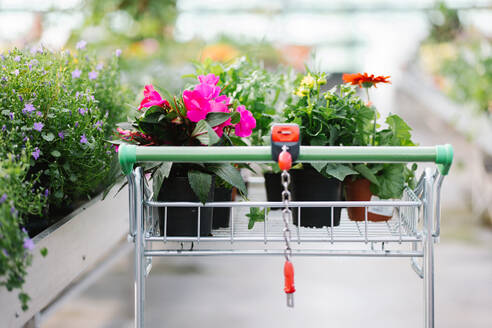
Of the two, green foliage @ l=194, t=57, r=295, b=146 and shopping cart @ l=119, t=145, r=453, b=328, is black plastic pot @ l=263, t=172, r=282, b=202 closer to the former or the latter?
green foliage @ l=194, t=57, r=295, b=146

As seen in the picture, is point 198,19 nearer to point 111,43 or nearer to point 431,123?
point 111,43

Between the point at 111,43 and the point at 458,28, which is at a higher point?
the point at 458,28

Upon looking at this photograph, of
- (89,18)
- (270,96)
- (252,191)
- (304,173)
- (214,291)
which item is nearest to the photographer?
(304,173)

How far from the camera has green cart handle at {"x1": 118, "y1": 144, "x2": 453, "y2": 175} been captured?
2.36ft

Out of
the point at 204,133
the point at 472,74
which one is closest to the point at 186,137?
the point at 204,133

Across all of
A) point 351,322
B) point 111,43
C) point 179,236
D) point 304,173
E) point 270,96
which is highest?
point 111,43

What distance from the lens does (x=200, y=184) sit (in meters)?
0.82

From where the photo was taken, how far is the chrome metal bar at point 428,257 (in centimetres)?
76

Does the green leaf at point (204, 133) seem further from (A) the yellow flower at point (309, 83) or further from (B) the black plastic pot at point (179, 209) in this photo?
(A) the yellow flower at point (309, 83)

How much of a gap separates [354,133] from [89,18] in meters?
2.16

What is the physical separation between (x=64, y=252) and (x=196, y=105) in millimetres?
405

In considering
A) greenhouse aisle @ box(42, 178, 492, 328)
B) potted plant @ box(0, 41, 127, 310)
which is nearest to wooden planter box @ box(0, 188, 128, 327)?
potted plant @ box(0, 41, 127, 310)

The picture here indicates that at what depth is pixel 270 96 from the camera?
1.23 metres

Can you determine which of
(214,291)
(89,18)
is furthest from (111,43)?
(214,291)
